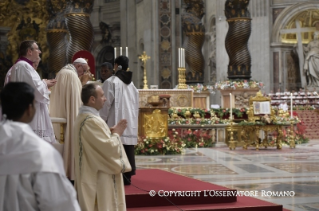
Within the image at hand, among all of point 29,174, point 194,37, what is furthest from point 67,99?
point 194,37

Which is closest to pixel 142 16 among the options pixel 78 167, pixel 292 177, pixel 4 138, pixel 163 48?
pixel 163 48

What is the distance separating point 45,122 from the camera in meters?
6.43

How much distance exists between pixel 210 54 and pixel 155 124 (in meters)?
15.4

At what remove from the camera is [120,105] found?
755cm

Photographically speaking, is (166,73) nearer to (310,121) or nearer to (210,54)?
(210,54)

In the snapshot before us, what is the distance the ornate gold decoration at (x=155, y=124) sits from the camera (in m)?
14.1

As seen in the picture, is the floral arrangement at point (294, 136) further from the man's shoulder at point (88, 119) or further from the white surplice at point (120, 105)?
the man's shoulder at point (88, 119)

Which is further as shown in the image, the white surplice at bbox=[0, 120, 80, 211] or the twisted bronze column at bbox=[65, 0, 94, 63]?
the twisted bronze column at bbox=[65, 0, 94, 63]

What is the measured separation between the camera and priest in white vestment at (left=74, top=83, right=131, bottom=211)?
522 cm

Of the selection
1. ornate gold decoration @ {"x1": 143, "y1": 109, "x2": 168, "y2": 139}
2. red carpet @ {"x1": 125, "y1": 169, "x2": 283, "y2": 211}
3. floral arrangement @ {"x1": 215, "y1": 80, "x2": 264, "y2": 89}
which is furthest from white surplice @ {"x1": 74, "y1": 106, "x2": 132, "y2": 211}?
floral arrangement @ {"x1": 215, "y1": 80, "x2": 264, "y2": 89}

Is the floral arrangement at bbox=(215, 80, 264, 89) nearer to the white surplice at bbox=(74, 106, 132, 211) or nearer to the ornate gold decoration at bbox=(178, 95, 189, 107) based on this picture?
the ornate gold decoration at bbox=(178, 95, 189, 107)

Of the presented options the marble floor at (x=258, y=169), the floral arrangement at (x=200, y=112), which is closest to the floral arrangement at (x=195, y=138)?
the floral arrangement at (x=200, y=112)

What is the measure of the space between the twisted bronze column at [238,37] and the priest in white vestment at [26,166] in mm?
16493

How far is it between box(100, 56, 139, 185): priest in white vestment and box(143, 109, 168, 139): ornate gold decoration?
639cm
